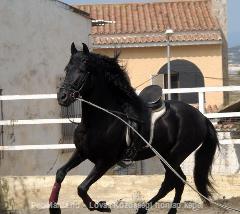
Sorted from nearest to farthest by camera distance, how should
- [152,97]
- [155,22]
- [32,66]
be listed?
[152,97]
[32,66]
[155,22]

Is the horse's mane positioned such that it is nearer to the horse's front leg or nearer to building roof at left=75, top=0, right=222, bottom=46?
the horse's front leg

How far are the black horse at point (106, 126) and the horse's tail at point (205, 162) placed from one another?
22 cm

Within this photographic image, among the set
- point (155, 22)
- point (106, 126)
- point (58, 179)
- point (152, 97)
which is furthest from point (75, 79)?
point (155, 22)

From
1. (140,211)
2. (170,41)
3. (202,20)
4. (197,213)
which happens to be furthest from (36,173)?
(202,20)

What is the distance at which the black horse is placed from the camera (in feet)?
19.7

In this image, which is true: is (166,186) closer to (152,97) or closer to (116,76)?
(152,97)

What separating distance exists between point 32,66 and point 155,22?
15.5 metres

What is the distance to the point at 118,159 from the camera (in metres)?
6.33

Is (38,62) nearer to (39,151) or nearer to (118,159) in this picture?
(39,151)

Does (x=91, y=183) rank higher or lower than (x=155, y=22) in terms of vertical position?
lower

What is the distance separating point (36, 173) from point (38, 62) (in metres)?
2.48

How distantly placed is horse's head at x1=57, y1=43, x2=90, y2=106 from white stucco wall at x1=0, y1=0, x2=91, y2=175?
477 cm

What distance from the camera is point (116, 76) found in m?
6.42

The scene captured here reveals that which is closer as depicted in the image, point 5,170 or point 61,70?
point 5,170
